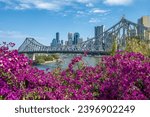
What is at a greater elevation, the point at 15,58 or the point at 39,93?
the point at 15,58

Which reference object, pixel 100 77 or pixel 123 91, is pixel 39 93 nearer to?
pixel 123 91

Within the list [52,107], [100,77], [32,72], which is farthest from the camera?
[100,77]

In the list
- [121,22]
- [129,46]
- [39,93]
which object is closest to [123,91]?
[39,93]

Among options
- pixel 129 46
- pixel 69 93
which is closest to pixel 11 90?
pixel 69 93

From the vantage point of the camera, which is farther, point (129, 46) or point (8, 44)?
point (129, 46)

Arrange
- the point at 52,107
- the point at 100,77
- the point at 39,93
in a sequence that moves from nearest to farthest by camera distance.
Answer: the point at 52,107
the point at 39,93
the point at 100,77

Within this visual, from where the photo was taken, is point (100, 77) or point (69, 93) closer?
point (69, 93)

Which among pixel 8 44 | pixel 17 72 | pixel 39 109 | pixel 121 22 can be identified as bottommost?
pixel 39 109

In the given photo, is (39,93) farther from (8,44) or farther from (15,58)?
(8,44)

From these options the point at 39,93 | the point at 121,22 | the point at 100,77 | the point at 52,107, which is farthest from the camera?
the point at 121,22
